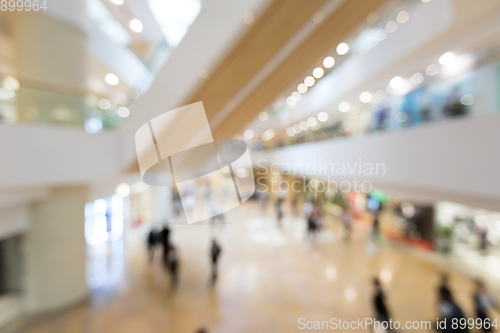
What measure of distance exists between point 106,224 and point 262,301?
744 centimetres

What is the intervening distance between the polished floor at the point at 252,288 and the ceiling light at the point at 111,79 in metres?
5.75

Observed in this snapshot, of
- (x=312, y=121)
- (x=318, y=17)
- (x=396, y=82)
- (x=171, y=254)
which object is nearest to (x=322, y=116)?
(x=312, y=121)

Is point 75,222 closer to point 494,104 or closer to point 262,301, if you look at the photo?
point 262,301

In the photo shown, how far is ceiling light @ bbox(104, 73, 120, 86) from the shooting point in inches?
302

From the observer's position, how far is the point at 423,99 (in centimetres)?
381

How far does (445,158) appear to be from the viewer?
3.24m

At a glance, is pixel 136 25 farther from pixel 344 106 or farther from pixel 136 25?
pixel 344 106

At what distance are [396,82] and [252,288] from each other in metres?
6.10

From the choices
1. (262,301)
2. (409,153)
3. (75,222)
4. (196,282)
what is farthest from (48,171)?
(409,153)

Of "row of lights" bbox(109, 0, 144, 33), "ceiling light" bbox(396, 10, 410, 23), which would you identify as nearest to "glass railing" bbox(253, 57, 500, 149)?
"ceiling light" bbox(396, 10, 410, 23)

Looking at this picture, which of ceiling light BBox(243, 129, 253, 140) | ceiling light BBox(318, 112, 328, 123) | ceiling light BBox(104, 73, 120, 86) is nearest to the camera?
ceiling light BBox(104, 73, 120, 86)

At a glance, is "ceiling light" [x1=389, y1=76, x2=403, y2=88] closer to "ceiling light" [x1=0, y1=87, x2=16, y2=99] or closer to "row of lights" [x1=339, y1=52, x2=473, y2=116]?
"row of lights" [x1=339, y1=52, x2=473, y2=116]

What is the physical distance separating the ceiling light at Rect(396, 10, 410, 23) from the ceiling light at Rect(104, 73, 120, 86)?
7.91 m

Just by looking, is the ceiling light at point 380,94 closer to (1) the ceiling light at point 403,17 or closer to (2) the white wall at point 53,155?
(1) the ceiling light at point 403,17
